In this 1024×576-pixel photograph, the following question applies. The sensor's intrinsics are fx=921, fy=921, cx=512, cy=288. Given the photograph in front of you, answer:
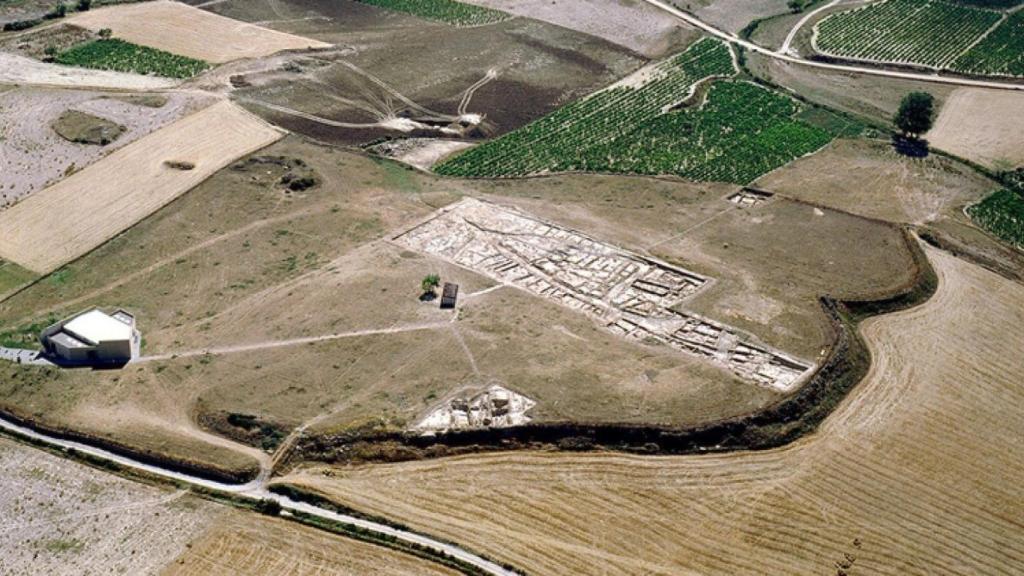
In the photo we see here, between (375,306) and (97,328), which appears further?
(375,306)

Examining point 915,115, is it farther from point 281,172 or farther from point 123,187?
point 123,187

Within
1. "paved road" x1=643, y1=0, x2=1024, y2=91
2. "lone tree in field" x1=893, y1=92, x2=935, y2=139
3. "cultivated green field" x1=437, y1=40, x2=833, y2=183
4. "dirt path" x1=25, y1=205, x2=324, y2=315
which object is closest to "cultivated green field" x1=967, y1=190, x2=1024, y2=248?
"lone tree in field" x1=893, y1=92, x2=935, y2=139

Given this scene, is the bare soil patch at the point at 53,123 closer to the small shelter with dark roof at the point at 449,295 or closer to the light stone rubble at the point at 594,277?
the light stone rubble at the point at 594,277

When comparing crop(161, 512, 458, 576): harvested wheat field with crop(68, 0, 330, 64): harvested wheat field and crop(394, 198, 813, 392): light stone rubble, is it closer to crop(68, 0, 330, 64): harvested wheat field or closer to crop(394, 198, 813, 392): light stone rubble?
crop(394, 198, 813, 392): light stone rubble

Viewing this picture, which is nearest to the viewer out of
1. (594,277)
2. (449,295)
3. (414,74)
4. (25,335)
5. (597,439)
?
(597,439)

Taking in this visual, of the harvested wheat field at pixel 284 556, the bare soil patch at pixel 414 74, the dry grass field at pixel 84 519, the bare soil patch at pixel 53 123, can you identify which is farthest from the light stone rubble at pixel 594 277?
the bare soil patch at pixel 53 123

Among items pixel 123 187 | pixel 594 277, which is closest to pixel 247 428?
pixel 594 277
